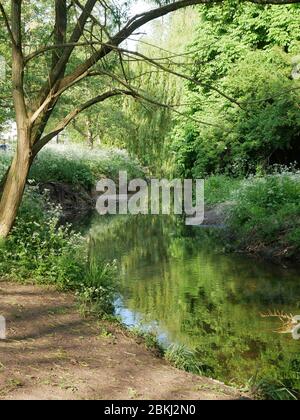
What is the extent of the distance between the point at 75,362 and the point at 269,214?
8.35m

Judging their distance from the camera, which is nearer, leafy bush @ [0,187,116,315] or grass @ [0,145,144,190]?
leafy bush @ [0,187,116,315]

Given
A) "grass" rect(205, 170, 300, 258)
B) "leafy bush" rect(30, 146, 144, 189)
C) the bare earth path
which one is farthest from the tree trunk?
"leafy bush" rect(30, 146, 144, 189)

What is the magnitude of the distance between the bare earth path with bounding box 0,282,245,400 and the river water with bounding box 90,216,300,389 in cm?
84

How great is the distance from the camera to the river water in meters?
5.81

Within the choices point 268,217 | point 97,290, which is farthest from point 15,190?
point 268,217

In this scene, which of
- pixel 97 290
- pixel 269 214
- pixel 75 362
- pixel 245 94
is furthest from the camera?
pixel 245 94

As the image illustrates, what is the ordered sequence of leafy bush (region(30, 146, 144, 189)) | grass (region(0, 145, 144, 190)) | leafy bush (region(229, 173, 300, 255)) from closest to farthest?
leafy bush (region(229, 173, 300, 255)) < grass (region(0, 145, 144, 190)) < leafy bush (region(30, 146, 144, 189))

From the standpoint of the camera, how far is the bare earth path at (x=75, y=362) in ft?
13.3

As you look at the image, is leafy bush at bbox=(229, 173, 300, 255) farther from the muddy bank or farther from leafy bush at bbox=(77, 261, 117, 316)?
leafy bush at bbox=(77, 261, 117, 316)

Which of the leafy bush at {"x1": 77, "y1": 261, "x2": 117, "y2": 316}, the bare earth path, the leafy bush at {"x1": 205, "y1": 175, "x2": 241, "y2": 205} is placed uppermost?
the leafy bush at {"x1": 205, "y1": 175, "x2": 241, "y2": 205}

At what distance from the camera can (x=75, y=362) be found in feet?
15.3

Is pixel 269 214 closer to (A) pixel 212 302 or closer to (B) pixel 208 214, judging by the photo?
(A) pixel 212 302

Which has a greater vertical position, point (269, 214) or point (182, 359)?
point (269, 214)
